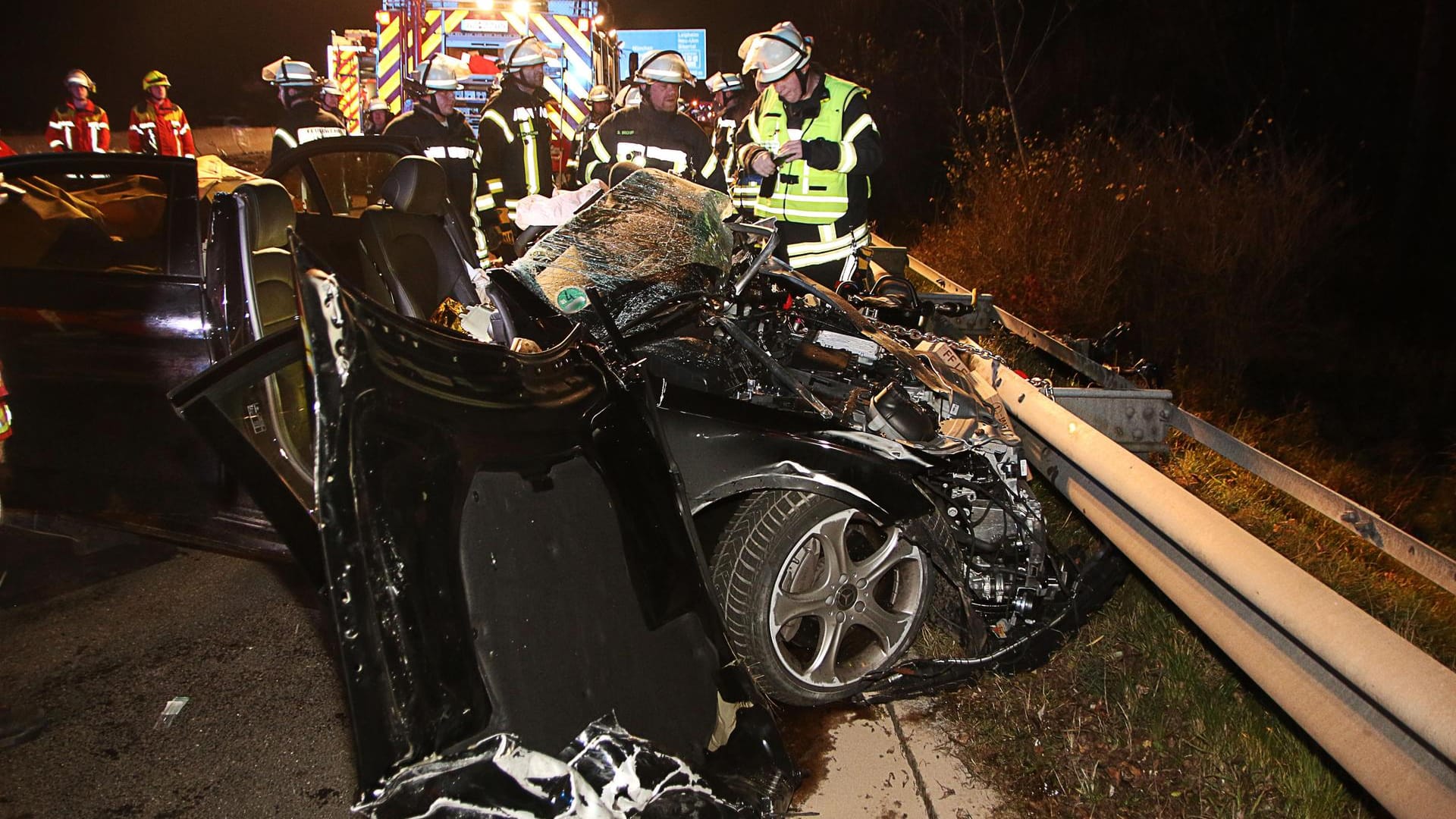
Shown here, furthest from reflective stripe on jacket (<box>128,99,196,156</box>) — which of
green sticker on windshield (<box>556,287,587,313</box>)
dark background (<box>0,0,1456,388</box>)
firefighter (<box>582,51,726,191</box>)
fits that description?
green sticker on windshield (<box>556,287,587,313</box>)

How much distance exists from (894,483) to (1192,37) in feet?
60.2

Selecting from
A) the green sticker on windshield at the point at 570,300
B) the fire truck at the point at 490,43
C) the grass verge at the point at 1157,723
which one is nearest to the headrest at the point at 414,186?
the green sticker on windshield at the point at 570,300

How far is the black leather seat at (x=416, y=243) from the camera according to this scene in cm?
495

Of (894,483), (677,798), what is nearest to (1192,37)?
(894,483)

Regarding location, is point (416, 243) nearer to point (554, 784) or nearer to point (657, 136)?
point (657, 136)

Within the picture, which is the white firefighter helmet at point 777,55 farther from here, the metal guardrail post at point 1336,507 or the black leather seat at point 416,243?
the metal guardrail post at point 1336,507

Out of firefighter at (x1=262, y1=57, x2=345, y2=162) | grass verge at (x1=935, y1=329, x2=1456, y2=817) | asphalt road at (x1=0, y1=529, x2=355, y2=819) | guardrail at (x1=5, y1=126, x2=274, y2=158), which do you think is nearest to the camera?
grass verge at (x1=935, y1=329, x2=1456, y2=817)

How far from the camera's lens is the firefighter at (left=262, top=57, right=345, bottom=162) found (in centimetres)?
893

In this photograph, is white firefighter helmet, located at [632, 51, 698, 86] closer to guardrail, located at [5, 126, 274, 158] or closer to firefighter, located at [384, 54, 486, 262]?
firefighter, located at [384, 54, 486, 262]

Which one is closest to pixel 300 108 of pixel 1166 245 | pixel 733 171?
pixel 733 171

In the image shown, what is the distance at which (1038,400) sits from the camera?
13.1 ft

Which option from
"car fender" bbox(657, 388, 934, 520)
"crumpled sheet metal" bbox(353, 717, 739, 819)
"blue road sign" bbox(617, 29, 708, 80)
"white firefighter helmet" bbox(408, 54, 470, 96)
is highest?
"blue road sign" bbox(617, 29, 708, 80)

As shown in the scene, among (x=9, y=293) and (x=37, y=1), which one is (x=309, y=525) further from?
(x=37, y=1)

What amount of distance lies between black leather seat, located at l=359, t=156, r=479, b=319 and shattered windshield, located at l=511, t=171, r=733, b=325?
127 cm
